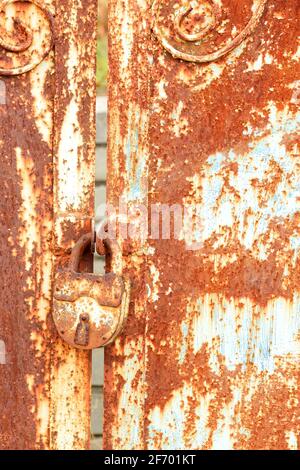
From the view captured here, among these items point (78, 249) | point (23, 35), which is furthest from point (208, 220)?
point (23, 35)

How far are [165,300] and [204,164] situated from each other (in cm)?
21

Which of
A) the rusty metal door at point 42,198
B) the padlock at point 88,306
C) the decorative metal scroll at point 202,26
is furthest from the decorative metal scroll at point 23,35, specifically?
the padlock at point 88,306

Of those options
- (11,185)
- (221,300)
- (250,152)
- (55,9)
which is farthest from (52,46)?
(221,300)

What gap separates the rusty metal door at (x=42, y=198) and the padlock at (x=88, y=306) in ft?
0.22

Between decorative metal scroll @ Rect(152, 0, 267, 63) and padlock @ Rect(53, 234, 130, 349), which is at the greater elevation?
decorative metal scroll @ Rect(152, 0, 267, 63)

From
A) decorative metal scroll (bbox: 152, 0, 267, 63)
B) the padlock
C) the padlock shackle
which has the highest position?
decorative metal scroll (bbox: 152, 0, 267, 63)

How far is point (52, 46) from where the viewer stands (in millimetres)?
804

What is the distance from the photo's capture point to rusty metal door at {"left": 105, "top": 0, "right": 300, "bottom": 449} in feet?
2.57

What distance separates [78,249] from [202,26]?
0.36 meters

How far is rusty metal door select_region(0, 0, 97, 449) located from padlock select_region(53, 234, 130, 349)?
0.07 m

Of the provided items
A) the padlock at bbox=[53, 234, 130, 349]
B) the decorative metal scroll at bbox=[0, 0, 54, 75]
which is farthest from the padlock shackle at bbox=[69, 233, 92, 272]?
the decorative metal scroll at bbox=[0, 0, 54, 75]

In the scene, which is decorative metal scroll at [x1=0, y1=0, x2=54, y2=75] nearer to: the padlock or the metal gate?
the metal gate
